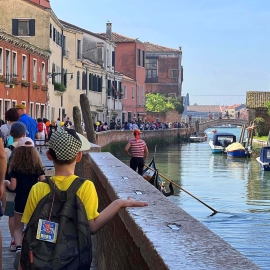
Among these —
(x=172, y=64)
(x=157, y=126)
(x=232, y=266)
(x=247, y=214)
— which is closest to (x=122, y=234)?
(x=232, y=266)

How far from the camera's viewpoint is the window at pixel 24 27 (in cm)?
3547

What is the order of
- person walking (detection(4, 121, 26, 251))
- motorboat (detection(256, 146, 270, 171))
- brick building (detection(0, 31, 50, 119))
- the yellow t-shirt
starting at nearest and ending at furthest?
the yellow t-shirt → person walking (detection(4, 121, 26, 251)) → brick building (detection(0, 31, 50, 119)) → motorboat (detection(256, 146, 270, 171))

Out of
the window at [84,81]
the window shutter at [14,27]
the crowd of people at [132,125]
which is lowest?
the crowd of people at [132,125]

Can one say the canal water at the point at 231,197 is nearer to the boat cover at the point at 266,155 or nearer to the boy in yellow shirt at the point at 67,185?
the boat cover at the point at 266,155

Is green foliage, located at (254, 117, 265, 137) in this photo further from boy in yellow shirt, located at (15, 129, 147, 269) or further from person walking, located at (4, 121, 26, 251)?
boy in yellow shirt, located at (15, 129, 147, 269)

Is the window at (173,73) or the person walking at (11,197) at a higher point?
the window at (173,73)

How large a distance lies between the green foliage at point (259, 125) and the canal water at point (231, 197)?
459 inches

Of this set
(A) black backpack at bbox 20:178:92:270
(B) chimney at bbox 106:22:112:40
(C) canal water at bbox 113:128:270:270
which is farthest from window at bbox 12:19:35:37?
(A) black backpack at bbox 20:178:92:270

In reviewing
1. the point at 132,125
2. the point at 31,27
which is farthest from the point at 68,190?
the point at 132,125

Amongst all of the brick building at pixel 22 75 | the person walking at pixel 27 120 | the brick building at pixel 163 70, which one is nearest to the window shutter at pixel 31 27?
the brick building at pixel 22 75

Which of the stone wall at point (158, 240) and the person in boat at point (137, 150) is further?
the person in boat at point (137, 150)

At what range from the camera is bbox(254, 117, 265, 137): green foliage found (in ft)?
190

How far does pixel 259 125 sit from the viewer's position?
58.2 metres

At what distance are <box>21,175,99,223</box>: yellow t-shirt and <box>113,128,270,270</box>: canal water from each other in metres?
9.84
